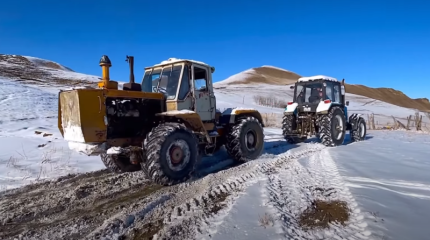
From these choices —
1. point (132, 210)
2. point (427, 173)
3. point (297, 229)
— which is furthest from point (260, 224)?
point (427, 173)

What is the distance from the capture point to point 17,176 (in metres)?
5.90

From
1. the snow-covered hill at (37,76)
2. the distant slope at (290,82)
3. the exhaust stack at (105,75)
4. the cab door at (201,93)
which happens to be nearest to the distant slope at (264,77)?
the distant slope at (290,82)

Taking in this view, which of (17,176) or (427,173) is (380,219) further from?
(17,176)

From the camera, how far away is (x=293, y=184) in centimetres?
496

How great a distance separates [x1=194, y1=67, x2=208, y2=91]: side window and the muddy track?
1.95 m

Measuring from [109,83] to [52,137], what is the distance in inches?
217

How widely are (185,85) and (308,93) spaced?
20.6 feet

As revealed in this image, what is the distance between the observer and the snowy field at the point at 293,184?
10.5 ft

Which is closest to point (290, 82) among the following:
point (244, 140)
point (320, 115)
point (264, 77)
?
point (264, 77)

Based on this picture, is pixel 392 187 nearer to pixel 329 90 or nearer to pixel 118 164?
pixel 118 164

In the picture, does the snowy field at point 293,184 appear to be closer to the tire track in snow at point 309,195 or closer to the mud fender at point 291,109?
the tire track in snow at point 309,195

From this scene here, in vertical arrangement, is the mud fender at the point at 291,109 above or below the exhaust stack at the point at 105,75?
below

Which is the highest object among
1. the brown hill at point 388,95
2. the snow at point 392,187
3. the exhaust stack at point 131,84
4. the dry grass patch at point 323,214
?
the brown hill at point 388,95

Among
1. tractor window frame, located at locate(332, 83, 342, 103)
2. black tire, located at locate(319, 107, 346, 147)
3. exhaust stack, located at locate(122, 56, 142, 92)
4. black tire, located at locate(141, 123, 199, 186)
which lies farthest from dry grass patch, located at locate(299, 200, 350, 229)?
tractor window frame, located at locate(332, 83, 342, 103)
